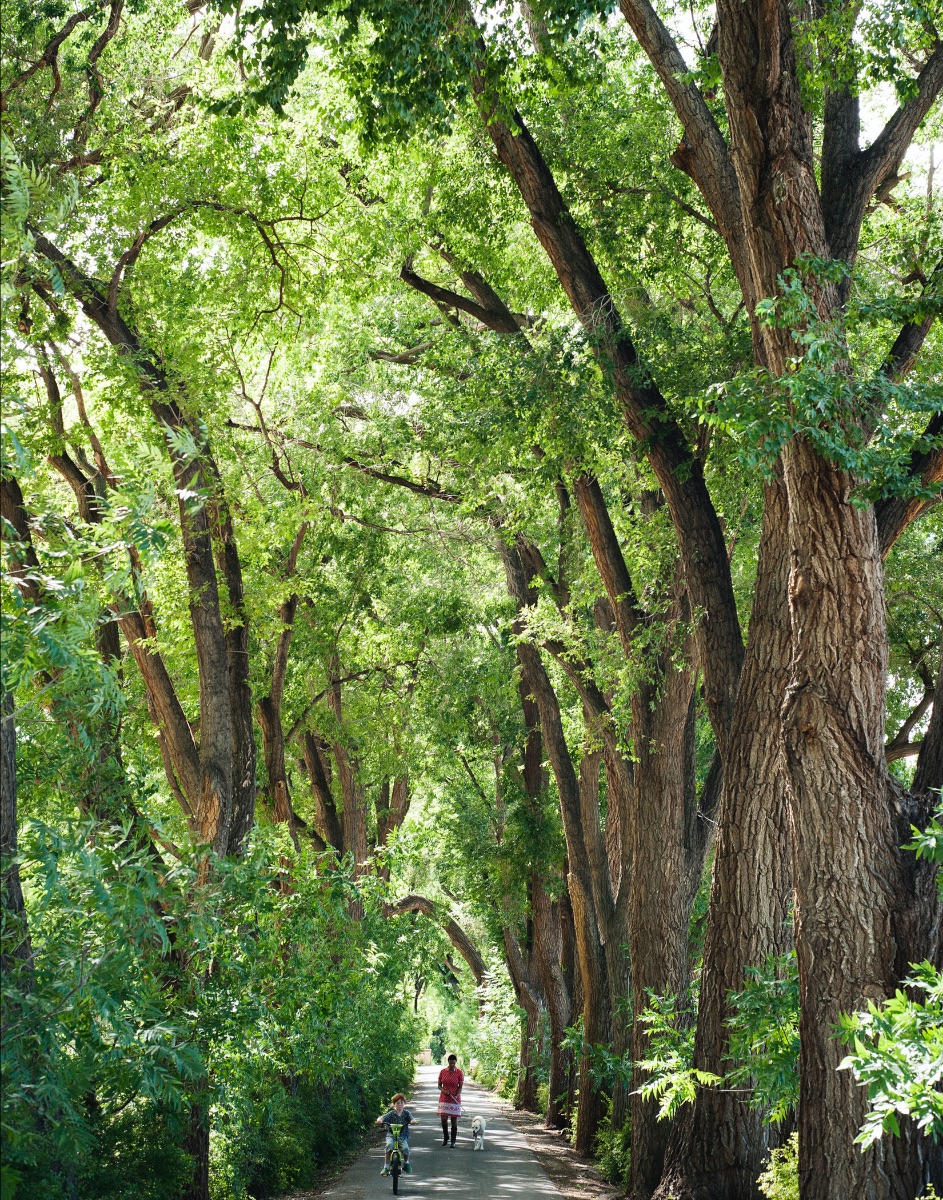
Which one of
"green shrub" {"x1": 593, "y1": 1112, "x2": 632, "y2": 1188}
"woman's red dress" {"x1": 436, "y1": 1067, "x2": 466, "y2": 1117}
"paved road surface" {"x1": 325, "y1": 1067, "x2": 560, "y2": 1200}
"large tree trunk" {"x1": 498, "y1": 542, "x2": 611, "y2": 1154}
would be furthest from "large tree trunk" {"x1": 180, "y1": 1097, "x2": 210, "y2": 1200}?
"woman's red dress" {"x1": 436, "y1": 1067, "x2": 466, "y2": 1117}

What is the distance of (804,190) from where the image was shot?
24.7 ft

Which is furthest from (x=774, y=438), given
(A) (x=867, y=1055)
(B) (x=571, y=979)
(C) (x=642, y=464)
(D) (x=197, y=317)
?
(B) (x=571, y=979)

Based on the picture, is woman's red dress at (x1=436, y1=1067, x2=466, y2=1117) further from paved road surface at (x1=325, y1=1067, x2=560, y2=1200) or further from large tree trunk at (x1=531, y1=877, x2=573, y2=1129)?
large tree trunk at (x1=531, y1=877, x2=573, y2=1129)

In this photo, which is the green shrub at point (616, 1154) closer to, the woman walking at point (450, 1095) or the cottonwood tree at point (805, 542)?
the woman walking at point (450, 1095)

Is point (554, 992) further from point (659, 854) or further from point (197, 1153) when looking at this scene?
point (197, 1153)

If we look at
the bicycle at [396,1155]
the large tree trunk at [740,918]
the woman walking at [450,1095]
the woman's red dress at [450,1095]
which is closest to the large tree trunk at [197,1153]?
the large tree trunk at [740,918]

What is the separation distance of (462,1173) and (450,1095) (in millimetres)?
4494

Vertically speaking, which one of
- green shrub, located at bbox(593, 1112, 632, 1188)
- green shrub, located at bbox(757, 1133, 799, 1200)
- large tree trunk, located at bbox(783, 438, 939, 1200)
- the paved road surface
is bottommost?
the paved road surface

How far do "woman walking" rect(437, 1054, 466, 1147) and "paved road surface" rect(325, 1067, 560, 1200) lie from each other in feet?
1.28

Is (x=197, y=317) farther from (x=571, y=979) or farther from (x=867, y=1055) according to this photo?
(x=571, y=979)

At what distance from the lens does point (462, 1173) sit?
16.8 metres

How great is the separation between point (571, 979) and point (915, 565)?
14.1 meters

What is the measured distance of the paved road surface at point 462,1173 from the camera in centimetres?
1427

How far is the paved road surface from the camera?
14.3m
